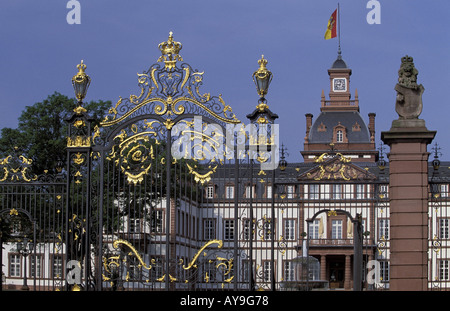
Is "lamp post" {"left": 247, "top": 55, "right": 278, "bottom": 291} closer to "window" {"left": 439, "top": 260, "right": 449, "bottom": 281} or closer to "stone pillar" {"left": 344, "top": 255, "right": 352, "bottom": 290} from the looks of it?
"window" {"left": 439, "top": 260, "right": 449, "bottom": 281}

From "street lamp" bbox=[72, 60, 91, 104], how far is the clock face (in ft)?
186

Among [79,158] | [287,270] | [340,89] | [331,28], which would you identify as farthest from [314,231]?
[79,158]

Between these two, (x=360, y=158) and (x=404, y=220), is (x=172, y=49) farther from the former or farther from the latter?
(x=360, y=158)

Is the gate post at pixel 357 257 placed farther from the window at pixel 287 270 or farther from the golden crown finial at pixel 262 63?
the golden crown finial at pixel 262 63

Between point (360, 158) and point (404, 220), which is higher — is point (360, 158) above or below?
above

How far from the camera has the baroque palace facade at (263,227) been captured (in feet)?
51.8

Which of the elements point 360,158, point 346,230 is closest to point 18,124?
point 346,230

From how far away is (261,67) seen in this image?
613 inches

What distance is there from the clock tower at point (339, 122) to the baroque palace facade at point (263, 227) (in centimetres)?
10

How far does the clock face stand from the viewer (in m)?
71.6

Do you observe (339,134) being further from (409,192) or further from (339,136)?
(409,192)

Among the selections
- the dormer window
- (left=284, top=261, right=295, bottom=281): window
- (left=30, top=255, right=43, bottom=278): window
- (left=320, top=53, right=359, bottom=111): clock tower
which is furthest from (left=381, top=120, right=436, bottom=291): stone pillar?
(left=320, top=53, right=359, bottom=111): clock tower

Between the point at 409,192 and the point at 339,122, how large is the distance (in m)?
54.3
